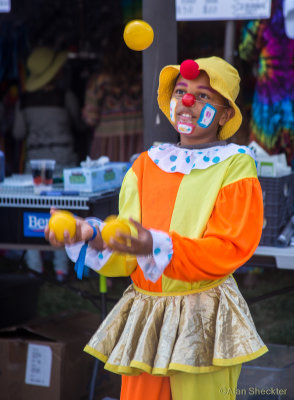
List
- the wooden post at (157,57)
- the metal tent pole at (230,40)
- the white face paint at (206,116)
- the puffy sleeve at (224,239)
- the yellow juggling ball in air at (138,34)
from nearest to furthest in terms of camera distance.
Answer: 1. the puffy sleeve at (224,239)
2. the white face paint at (206,116)
3. the yellow juggling ball in air at (138,34)
4. the wooden post at (157,57)
5. the metal tent pole at (230,40)

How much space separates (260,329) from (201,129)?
2672 millimetres

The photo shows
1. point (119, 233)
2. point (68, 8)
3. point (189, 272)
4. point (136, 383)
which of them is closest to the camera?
point (119, 233)

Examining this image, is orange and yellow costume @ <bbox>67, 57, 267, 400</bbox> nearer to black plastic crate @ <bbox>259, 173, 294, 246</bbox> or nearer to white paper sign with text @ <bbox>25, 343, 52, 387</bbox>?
black plastic crate @ <bbox>259, 173, 294, 246</bbox>

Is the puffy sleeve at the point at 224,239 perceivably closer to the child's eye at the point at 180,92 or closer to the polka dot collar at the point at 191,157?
the polka dot collar at the point at 191,157

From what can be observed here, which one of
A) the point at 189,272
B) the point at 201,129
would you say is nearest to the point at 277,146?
the point at 201,129

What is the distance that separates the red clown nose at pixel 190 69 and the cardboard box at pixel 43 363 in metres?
1.70

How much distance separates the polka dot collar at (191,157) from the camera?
2156 mm

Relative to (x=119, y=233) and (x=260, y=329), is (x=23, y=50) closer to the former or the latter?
(x=260, y=329)

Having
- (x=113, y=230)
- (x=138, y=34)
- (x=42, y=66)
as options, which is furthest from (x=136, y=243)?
(x=42, y=66)

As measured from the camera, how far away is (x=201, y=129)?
2.19 metres

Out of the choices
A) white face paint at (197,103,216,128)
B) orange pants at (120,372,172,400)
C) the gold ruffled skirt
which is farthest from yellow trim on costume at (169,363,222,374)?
white face paint at (197,103,216,128)

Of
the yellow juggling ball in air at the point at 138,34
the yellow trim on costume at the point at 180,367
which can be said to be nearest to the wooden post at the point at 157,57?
the yellow juggling ball in air at the point at 138,34

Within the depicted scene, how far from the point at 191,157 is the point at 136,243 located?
1.52ft

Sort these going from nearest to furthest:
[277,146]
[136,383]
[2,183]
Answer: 1. [136,383]
2. [2,183]
3. [277,146]
